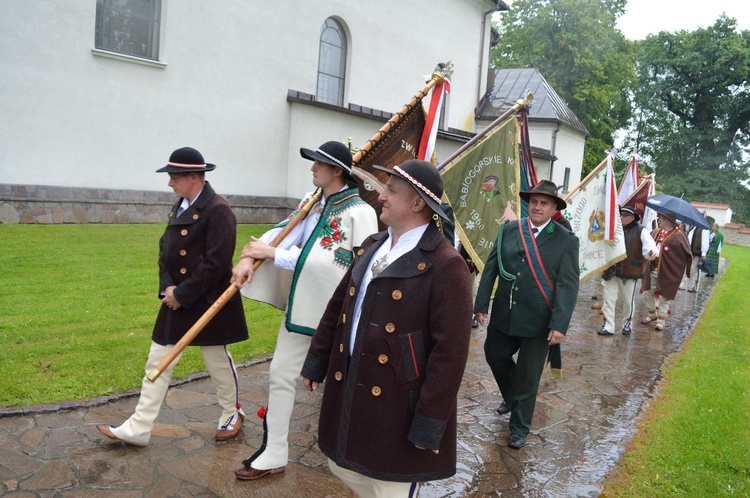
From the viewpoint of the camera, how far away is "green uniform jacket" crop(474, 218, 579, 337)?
5132 mm

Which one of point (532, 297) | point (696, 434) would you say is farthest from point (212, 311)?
point (696, 434)

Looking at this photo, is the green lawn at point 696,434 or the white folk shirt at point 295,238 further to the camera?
the green lawn at point 696,434

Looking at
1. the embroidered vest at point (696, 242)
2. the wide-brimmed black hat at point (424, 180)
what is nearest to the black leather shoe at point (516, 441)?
the wide-brimmed black hat at point (424, 180)

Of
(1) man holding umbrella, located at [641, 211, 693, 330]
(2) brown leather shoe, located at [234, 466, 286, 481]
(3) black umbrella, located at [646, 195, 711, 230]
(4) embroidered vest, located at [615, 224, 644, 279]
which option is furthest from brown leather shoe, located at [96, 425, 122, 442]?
(3) black umbrella, located at [646, 195, 711, 230]

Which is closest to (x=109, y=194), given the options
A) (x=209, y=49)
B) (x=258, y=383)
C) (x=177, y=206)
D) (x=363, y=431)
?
(x=209, y=49)

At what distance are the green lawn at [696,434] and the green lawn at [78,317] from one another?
13.3ft

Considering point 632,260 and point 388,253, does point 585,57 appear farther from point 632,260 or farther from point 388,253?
point 388,253

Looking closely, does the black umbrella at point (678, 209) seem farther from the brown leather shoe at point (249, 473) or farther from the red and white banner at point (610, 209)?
the brown leather shoe at point (249, 473)

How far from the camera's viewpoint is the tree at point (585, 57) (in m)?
39.4

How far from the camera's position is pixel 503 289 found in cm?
543

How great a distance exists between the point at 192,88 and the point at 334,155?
13.1m

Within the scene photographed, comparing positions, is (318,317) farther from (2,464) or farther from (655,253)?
(655,253)

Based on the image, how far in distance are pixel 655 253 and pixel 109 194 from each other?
11511 millimetres

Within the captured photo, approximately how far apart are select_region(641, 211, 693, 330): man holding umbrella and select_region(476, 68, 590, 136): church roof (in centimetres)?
1817
